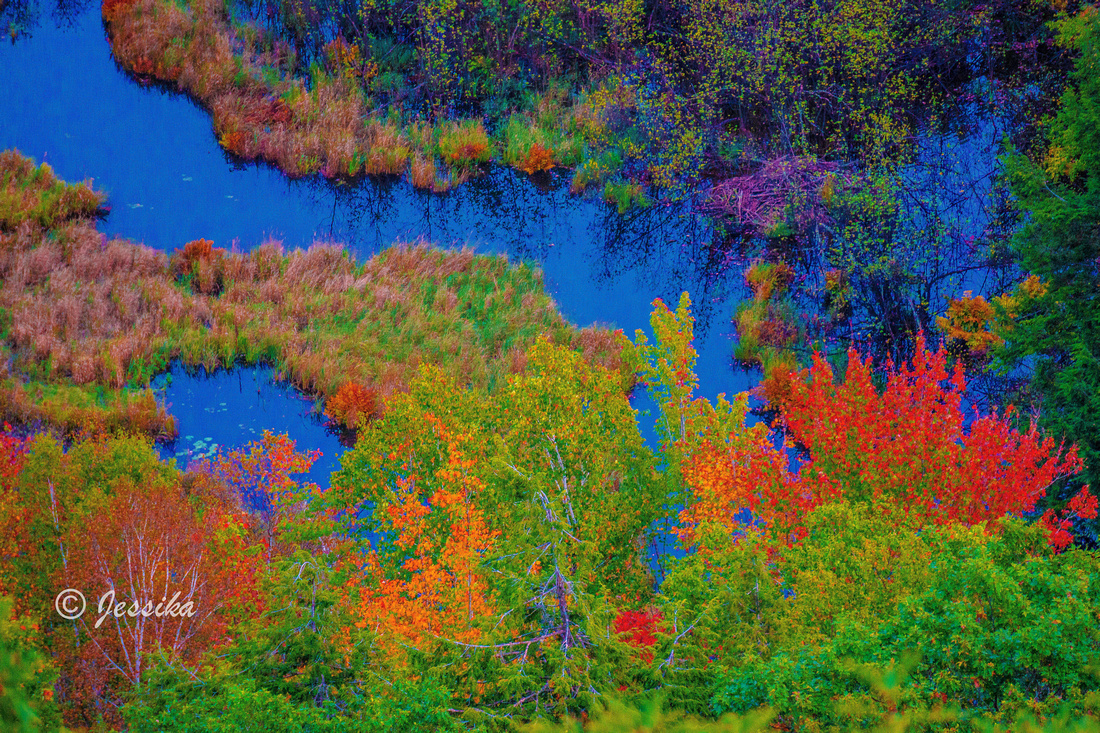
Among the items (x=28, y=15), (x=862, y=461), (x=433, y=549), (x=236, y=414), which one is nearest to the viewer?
(x=862, y=461)

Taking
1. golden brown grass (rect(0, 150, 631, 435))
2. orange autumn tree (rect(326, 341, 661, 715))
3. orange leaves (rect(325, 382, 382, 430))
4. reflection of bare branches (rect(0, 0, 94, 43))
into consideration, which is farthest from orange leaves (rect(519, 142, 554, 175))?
reflection of bare branches (rect(0, 0, 94, 43))

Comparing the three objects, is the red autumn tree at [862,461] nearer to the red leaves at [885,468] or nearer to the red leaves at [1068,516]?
the red leaves at [885,468]

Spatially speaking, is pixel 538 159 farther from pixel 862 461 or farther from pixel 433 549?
pixel 862 461

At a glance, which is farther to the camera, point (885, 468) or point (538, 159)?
point (538, 159)

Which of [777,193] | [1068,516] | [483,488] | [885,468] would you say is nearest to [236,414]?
[483,488]

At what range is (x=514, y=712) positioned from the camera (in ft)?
37.3

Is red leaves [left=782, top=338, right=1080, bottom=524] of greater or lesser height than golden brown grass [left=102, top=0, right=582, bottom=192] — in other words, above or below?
below

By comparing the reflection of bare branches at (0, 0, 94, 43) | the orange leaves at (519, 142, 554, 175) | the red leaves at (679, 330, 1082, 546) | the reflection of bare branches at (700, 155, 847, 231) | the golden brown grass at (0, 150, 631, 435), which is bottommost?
the red leaves at (679, 330, 1082, 546)

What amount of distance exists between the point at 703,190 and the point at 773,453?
21.9 meters

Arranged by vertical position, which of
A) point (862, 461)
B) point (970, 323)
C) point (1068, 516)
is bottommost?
point (862, 461)

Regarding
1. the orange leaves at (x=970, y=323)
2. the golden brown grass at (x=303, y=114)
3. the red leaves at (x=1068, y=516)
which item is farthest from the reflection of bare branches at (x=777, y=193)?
the red leaves at (x=1068, y=516)

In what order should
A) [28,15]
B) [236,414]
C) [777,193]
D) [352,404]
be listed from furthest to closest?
[28,15]
[777,193]
[236,414]
[352,404]

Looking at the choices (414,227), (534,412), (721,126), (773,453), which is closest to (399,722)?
(534,412)

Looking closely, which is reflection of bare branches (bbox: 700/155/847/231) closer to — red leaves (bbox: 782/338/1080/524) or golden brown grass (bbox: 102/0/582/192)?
golden brown grass (bbox: 102/0/582/192)
